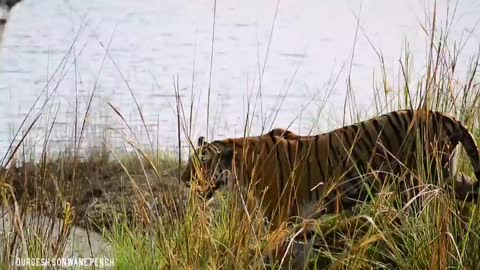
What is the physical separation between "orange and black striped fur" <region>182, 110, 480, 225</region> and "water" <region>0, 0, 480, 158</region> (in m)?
0.99

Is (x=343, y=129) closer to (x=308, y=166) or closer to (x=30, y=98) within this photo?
(x=308, y=166)

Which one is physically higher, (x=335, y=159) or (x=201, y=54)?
(x=201, y=54)

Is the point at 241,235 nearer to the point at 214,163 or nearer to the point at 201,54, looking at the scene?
the point at 214,163

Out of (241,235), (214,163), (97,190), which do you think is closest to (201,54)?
(97,190)

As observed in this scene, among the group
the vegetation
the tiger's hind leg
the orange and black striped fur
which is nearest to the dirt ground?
the vegetation

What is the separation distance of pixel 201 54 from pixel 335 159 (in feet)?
5.98

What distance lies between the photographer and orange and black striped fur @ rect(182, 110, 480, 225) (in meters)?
2.51

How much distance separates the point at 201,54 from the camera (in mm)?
4418

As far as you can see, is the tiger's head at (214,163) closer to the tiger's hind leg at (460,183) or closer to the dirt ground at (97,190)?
the dirt ground at (97,190)

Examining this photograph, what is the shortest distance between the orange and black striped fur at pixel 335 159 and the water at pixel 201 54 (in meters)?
0.99

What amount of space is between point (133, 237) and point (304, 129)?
5.26 ft

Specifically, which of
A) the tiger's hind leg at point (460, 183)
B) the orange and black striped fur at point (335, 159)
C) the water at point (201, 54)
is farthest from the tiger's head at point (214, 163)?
the water at point (201, 54)

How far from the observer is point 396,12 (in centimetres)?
431

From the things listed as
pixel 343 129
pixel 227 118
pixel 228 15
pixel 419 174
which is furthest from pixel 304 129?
pixel 419 174
